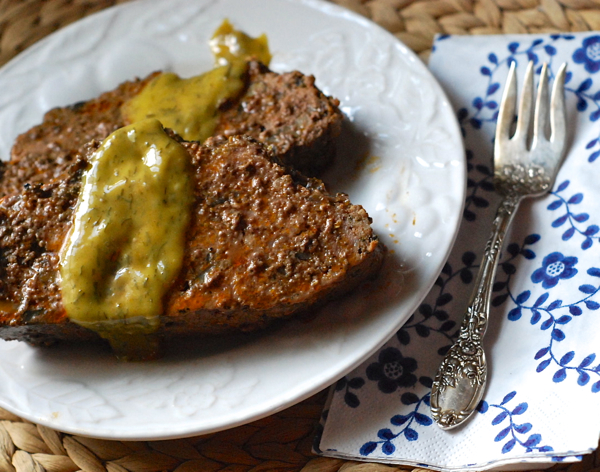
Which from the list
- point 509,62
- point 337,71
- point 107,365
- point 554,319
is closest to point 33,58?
point 337,71

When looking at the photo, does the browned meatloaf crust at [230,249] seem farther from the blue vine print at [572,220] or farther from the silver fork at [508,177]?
the blue vine print at [572,220]

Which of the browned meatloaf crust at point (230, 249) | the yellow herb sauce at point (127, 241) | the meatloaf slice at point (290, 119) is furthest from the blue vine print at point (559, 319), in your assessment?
the yellow herb sauce at point (127, 241)

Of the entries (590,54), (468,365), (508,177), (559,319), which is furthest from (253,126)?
(590,54)

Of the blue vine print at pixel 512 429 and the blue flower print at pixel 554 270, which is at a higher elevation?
the blue flower print at pixel 554 270

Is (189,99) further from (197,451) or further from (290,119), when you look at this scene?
(197,451)

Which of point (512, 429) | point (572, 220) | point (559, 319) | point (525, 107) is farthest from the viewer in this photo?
point (525, 107)

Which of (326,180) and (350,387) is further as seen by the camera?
(326,180)

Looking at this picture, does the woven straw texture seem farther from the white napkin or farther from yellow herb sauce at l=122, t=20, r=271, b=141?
yellow herb sauce at l=122, t=20, r=271, b=141

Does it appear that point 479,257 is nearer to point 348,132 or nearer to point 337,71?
point 348,132
